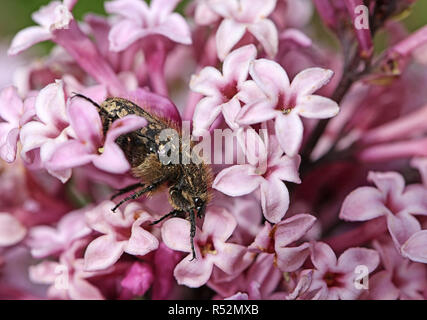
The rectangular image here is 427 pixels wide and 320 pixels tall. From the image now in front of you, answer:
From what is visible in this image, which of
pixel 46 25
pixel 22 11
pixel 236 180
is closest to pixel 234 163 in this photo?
pixel 236 180

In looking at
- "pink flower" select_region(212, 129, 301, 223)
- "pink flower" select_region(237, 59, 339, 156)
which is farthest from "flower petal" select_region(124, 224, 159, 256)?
"pink flower" select_region(237, 59, 339, 156)

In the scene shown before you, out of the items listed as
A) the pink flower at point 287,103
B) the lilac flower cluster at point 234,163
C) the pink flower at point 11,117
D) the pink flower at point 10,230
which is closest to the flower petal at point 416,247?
the lilac flower cluster at point 234,163

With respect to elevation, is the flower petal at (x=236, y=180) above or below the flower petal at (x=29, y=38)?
below

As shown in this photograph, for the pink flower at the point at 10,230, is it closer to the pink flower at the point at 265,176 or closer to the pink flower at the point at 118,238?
the pink flower at the point at 118,238

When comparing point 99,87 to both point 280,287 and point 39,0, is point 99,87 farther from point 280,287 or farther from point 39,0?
point 39,0

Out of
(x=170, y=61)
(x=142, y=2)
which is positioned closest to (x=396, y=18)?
(x=142, y=2)

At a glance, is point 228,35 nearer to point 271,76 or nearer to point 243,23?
point 243,23
